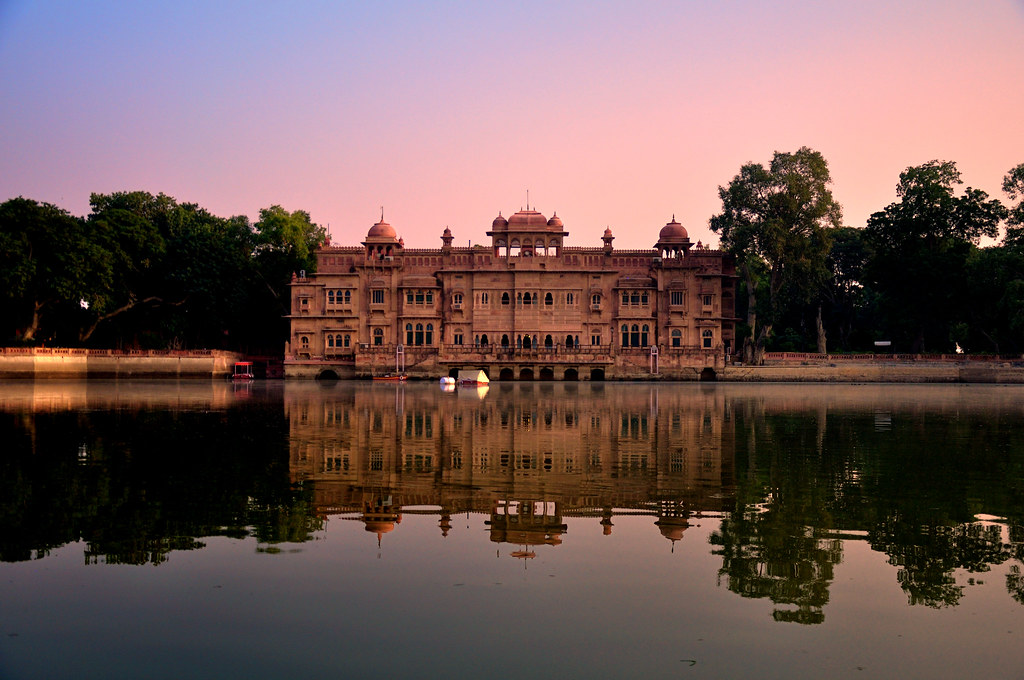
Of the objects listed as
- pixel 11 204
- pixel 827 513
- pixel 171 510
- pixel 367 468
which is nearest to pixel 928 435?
pixel 827 513

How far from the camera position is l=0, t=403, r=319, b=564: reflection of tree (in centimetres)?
990

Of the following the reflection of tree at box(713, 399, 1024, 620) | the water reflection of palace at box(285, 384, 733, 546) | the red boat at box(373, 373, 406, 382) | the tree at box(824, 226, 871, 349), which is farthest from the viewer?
the tree at box(824, 226, 871, 349)

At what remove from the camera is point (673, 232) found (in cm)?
6969

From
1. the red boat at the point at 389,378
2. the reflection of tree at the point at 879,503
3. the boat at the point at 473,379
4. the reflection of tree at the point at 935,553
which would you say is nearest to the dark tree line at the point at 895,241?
the boat at the point at 473,379

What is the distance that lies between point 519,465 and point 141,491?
6354 millimetres

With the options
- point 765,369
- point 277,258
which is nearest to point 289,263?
point 277,258

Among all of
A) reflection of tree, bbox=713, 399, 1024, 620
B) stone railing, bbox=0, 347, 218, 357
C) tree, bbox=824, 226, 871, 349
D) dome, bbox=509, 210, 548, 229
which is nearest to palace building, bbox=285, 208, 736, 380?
dome, bbox=509, 210, 548, 229

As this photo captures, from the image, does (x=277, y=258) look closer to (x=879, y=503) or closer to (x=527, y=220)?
(x=527, y=220)

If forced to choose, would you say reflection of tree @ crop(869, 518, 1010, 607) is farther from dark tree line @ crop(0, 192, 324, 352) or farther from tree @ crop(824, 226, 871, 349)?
tree @ crop(824, 226, 871, 349)

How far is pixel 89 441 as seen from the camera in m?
19.5

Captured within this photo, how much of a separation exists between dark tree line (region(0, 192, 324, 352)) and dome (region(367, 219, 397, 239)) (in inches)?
331

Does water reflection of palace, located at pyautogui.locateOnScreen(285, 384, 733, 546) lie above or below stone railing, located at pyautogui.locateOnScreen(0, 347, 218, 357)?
below

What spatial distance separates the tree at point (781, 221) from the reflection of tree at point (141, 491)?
52.2m

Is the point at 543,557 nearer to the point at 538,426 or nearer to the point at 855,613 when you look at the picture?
the point at 855,613
